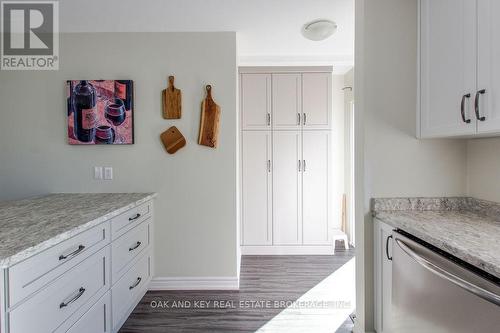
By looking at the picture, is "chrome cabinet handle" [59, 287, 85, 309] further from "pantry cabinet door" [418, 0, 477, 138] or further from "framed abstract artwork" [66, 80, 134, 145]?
"pantry cabinet door" [418, 0, 477, 138]

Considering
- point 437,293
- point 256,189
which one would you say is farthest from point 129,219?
point 437,293

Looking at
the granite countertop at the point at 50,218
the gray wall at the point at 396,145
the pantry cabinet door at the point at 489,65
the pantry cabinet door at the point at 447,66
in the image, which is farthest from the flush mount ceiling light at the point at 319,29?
the granite countertop at the point at 50,218

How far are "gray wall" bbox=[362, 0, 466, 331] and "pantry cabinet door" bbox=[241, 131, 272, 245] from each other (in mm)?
1651

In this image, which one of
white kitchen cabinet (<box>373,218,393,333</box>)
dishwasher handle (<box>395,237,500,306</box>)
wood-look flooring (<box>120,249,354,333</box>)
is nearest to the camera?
dishwasher handle (<box>395,237,500,306</box>)

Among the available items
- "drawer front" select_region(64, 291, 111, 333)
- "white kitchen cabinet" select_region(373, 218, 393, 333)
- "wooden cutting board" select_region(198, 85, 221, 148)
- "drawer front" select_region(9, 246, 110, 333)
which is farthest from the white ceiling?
"drawer front" select_region(64, 291, 111, 333)

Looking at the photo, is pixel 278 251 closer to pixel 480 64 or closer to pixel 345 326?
pixel 345 326

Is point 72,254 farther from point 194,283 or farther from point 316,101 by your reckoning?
point 316,101

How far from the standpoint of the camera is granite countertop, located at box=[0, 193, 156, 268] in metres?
0.98

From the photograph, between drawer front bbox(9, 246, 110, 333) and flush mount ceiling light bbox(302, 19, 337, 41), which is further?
flush mount ceiling light bbox(302, 19, 337, 41)

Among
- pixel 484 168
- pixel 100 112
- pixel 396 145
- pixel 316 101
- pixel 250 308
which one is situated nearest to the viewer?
pixel 484 168

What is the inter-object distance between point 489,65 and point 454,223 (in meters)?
0.78

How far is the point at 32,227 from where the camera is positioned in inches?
47.6

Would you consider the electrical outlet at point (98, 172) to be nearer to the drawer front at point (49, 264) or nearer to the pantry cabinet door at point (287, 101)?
the drawer front at point (49, 264)

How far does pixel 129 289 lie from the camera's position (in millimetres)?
1861
